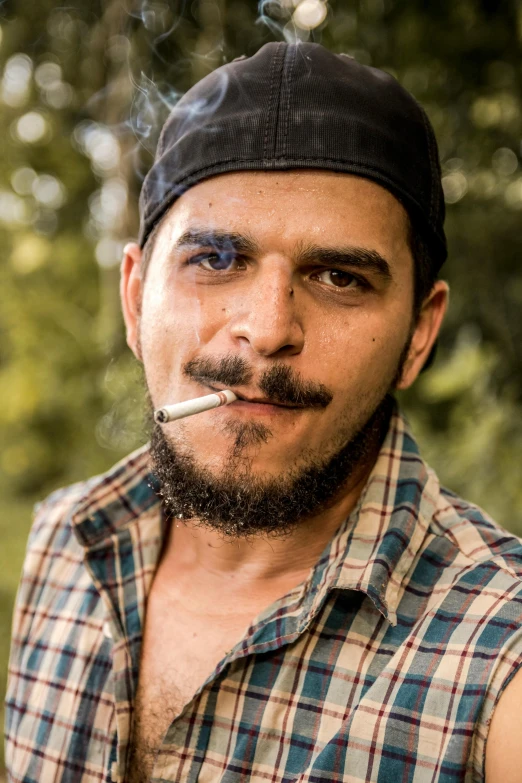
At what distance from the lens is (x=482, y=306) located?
3.34m

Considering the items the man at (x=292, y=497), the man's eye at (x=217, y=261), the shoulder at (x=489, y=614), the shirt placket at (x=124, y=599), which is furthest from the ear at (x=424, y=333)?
the shirt placket at (x=124, y=599)

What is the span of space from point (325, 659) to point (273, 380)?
673mm

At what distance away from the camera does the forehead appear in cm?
166

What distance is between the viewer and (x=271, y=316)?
62.9 inches

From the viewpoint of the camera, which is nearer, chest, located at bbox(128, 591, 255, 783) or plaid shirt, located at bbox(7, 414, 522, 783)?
plaid shirt, located at bbox(7, 414, 522, 783)

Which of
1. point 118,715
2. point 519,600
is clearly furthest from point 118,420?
point 519,600

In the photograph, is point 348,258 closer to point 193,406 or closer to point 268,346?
point 268,346

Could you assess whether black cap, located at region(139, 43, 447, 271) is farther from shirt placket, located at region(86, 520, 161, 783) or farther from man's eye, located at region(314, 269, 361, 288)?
shirt placket, located at region(86, 520, 161, 783)

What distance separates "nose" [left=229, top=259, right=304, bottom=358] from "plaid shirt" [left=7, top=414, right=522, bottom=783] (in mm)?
500

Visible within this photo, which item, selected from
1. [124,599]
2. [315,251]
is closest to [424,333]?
[315,251]

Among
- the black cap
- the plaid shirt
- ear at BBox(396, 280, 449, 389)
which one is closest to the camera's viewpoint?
the plaid shirt

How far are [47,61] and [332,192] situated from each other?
3053 millimetres

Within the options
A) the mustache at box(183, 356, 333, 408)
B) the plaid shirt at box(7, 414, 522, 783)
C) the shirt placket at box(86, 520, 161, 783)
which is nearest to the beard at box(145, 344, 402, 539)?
the mustache at box(183, 356, 333, 408)

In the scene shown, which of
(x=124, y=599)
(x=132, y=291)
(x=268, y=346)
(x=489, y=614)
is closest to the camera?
(x=489, y=614)
